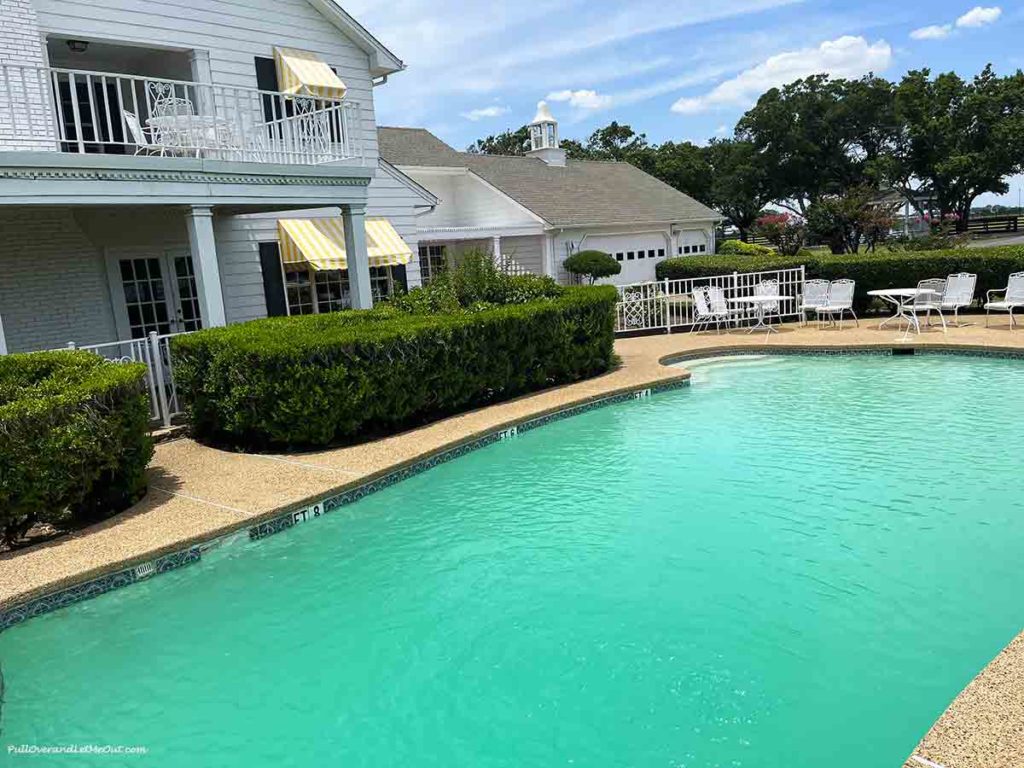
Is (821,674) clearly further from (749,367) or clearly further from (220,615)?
(749,367)

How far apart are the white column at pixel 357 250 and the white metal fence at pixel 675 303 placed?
22.6 feet

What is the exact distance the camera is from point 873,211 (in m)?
28.7

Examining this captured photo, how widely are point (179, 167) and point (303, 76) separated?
510 cm

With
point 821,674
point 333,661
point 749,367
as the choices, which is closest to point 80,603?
point 333,661

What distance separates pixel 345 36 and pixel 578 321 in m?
8.67

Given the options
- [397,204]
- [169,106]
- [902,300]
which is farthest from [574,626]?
[902,300]

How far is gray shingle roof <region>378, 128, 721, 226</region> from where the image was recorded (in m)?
29.3

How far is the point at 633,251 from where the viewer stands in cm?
3275

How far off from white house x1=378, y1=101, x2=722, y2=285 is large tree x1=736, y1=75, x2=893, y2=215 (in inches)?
1012

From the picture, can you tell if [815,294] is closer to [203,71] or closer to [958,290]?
[958,290]

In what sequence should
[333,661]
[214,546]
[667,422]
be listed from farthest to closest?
[667,422], [214,546], [333,661]

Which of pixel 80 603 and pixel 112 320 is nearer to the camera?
pixel 80 603

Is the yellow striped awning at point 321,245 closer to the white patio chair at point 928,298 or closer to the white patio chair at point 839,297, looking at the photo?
the white patio chair at point 839,297

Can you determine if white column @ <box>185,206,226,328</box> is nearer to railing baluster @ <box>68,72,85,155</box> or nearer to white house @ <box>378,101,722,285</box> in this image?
railing baluster @ <box>68,72,85,155</box>
